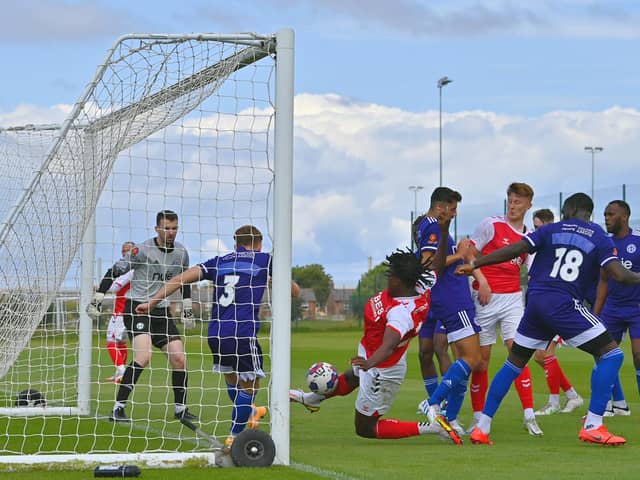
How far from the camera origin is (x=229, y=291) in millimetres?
9164

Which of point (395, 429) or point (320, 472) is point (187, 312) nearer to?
point (395, 429)

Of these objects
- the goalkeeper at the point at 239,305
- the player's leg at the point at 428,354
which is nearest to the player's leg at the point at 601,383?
the player's leg at the point at 428,354

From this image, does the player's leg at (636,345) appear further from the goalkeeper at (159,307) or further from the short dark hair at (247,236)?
the goalkeeper at (159,307)

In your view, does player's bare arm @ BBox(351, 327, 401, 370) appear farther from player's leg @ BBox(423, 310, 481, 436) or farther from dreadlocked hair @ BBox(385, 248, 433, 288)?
player's leg @ BBox(423, 310, 481, 436)

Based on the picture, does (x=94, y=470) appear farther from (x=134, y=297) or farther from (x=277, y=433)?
(x=134, y=297)

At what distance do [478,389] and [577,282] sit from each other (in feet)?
5.97

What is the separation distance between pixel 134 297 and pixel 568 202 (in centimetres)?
450

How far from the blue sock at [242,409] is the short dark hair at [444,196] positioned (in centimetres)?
243

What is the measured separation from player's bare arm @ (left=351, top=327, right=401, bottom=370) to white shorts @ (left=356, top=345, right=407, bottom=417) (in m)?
0.37

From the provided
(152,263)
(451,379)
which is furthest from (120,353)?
(451,379)

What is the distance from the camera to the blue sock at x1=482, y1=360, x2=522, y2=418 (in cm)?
925

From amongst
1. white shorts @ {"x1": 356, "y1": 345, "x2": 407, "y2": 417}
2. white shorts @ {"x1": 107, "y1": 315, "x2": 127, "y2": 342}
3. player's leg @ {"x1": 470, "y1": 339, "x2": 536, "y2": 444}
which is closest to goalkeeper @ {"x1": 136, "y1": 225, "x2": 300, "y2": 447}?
white shorts @ {"x1": 356, "y1": 345, "x2": 407, "y2": 417}

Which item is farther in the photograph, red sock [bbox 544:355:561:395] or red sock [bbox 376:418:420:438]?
red sock [bbox 544:355:561:395]

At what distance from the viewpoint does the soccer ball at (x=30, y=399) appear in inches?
488
